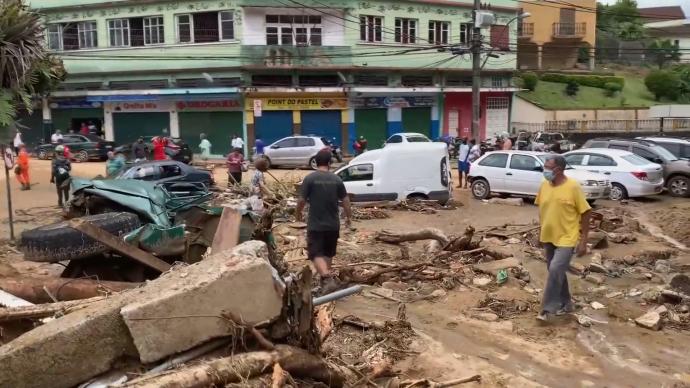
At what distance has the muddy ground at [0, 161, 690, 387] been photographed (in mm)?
5770

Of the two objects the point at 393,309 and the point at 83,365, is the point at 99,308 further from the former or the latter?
the point at 393,309

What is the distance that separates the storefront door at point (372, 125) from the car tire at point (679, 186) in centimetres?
1862

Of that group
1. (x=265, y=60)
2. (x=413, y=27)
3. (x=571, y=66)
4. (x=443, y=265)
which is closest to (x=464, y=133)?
(x=413, y=27)

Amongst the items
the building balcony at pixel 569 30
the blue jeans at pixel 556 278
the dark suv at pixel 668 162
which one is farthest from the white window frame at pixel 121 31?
the building balcony at pixel 569 30

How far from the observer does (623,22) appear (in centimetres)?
6788

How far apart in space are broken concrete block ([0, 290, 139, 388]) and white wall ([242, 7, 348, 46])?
29541mm

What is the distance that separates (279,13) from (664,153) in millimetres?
20282

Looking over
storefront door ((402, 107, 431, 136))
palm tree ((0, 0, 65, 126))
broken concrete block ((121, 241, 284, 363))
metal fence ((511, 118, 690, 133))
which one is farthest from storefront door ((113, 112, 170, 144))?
broken concrete block ((121, 241, 284, 363))

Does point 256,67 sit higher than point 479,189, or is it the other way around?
point 256,67

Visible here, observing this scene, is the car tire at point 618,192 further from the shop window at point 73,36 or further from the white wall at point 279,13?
the shop window at point 73,36

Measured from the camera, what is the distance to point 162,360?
4262 millimetres

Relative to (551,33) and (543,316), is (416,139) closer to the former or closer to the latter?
(543,316)

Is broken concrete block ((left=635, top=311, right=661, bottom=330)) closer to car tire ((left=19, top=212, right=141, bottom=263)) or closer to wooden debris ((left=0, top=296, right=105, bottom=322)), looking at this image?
wooden debris ((left=0, top=296, right=105, bottom=322))

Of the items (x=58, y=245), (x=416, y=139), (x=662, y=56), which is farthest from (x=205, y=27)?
(x=662, y=56)
